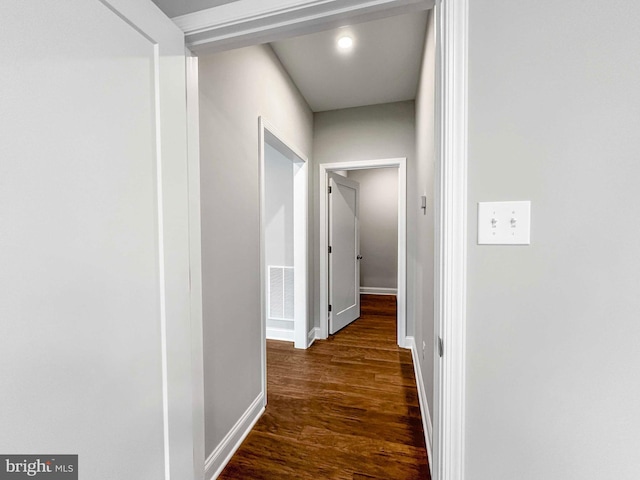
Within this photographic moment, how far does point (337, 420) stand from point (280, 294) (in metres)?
1.60

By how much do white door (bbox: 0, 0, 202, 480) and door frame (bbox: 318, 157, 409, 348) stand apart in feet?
7.29

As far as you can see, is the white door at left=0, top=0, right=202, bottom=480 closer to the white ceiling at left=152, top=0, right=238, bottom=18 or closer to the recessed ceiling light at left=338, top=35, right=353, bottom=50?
the white ceiling at left=152, top=0, right=238, bottom=18

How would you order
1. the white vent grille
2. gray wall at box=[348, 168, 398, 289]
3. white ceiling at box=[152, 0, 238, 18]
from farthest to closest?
gray wall at box=[348, 168, 398, 289], the white vent grille, white ceiling at box=[152, 0, 238, 18]

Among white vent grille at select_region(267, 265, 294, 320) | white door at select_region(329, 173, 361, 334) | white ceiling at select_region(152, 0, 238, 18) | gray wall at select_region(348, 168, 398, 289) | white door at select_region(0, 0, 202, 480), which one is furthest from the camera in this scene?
gray wall at select_region(348, 168, 398, 289)

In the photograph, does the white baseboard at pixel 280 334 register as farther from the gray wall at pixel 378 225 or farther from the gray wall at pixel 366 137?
the gray wall at pixel 378 225

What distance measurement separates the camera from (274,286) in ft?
10.6

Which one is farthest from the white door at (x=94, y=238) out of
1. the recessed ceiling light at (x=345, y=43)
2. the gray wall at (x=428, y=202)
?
the recessed ceiling light at (x=345, y=43)

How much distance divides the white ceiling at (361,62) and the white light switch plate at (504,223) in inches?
68.2

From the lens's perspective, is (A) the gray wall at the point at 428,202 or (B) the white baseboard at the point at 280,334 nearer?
(A) the gray wall at the point at 428,202

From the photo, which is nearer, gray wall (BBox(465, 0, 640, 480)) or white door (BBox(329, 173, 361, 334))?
gray wall (BBox(465, 0, 640, 480))

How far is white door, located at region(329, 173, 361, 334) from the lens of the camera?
3295 mm

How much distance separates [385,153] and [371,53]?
1.06 m

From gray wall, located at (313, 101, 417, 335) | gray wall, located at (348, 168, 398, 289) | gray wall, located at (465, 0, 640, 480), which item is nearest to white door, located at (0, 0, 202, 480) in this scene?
gray wall, located at (465, 0, 640, 480)

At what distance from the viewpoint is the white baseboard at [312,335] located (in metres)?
3.02
